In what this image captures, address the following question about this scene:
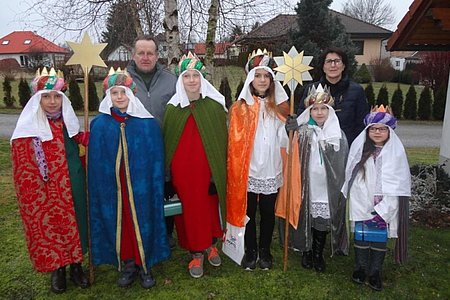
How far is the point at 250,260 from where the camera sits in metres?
4.08

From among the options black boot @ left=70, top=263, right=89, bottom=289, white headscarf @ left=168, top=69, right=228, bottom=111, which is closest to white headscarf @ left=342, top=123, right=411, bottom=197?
white headscarf @ left=168, top=69, right=228, bottom=111

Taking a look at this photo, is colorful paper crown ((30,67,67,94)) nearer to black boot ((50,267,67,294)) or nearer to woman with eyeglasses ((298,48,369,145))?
black boot ((50,267,67,294))

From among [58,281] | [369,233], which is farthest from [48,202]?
[369,233]

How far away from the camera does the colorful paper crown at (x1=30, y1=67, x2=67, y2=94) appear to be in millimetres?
3324

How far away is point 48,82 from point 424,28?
480 centimetres

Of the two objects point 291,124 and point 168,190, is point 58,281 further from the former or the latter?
point 291,124

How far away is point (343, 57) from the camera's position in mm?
4066

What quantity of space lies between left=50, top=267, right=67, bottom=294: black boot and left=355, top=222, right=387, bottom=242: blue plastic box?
269cm

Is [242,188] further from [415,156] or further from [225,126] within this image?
[415,156]

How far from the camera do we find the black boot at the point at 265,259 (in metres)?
4.09

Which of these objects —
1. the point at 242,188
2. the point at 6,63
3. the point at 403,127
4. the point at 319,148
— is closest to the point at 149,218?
the point at 242,188

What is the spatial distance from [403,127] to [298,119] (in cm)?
1284

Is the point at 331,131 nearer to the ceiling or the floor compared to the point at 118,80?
nearer to the floor

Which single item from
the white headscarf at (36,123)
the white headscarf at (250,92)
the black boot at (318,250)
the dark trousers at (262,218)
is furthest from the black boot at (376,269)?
the white headscarf at (36,123)
